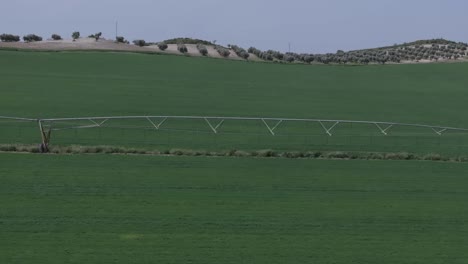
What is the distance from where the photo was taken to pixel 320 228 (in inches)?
577

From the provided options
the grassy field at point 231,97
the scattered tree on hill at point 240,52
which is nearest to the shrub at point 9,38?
the grassy field at point 231,97

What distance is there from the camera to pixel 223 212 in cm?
1554

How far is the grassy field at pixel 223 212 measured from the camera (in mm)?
12820

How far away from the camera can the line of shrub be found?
22641mm

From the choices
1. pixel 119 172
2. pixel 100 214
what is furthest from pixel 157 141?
pixel 100 214

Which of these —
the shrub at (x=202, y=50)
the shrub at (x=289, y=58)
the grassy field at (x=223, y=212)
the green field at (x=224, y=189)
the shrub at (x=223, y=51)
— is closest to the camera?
the grassy field at (x=223, y=212)

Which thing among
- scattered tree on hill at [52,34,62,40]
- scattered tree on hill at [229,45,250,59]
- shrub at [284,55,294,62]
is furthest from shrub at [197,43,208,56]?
scattered tree on hill at [52,34,62,40]

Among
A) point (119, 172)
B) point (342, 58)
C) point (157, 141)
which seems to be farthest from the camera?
point (342, 58)

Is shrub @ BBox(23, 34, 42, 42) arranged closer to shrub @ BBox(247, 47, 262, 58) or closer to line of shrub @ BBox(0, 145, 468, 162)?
shrub @ BBox(247, 47, 262, 58)

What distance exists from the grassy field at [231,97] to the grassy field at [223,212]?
466 cm

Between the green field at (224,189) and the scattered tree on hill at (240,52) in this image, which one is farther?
the scattered tree on hill at (240,52)

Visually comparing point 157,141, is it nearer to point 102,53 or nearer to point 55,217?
point 55,217

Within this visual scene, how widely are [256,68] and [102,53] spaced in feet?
44.0

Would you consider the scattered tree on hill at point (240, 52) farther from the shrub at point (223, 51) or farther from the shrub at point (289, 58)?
the shrub at point (289, 58)
